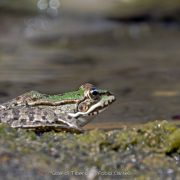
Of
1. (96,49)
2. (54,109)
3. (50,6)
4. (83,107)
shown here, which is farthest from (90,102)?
(50,6)

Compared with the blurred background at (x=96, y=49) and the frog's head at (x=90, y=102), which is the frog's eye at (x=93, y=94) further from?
the blurred background at (x=96, y=49)

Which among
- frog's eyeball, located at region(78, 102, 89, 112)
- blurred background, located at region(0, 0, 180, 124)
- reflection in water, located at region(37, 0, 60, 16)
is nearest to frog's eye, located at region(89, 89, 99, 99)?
frog's eyeball, located at region(78, 102, 89, 112)

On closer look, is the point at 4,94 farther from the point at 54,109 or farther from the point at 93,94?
Answer: the point at 54,109

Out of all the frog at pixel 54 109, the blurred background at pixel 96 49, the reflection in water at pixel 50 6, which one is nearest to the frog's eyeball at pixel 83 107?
the frog at pixel 54 109

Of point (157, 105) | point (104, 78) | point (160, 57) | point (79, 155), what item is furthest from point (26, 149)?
point (160, 57)

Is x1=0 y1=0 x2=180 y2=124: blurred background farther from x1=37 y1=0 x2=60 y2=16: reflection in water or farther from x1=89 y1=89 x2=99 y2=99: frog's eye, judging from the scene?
x1=89 y1=89 x2=99 y2=99: frog's eye

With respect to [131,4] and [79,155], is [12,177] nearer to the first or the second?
[79,155]
